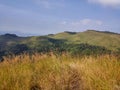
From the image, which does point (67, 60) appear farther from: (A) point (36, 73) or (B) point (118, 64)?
(B) point (118, 64)

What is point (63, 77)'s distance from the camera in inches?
301

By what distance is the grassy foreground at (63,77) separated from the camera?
7.02 metres

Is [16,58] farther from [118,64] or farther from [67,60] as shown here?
[118,64]

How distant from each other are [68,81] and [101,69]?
1023 millimetres

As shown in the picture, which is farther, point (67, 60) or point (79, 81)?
point (67, 60)

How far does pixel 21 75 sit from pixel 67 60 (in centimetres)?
253

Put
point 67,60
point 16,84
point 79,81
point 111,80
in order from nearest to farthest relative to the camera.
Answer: point 111,80
point 16,84
point 79,81
point 67,60

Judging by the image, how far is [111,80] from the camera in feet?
21.7

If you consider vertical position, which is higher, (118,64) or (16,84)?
(118,64)

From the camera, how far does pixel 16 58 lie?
10.5 m

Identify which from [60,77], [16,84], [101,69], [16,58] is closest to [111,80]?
[101,69]

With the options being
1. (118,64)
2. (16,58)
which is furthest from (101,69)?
(16,58)

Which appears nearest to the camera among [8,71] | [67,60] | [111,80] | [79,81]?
[111,80]

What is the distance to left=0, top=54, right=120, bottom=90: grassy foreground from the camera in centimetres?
702
